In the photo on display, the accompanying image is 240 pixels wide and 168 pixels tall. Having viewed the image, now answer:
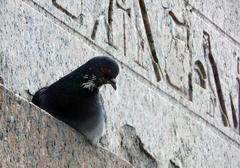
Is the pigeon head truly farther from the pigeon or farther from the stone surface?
the stone surface

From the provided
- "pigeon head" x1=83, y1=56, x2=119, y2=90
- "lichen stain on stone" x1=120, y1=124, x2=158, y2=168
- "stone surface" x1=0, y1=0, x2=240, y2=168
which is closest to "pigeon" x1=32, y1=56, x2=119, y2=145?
"pigeon head" x1=83, y1=56, x2=119, y2=90

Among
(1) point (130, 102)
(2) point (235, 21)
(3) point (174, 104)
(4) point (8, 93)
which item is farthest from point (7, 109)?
(2) point (235, 21)

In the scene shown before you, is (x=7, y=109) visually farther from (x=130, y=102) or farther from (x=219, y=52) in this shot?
(x=219, y=52)

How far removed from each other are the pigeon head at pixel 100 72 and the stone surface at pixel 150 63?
0.24m

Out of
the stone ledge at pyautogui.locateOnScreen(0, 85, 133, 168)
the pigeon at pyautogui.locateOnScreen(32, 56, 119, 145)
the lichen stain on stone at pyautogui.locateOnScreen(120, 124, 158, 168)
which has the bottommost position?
the lichen stain on stone at pyautogui.locateOnScreen(120, 124, 158, 168)

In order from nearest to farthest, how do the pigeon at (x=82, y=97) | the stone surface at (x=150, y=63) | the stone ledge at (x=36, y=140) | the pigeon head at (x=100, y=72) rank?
the stone ledge at (x=36, y=140) < the pigeon at (x=82, y=97) < the pigeon head at (x=100, y=72) < the stone surface at (x=150, y=63)

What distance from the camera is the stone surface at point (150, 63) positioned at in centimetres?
473

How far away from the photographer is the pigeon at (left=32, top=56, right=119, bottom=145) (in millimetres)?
4430

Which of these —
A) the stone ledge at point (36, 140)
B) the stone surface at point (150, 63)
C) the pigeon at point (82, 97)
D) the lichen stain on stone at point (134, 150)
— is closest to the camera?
the stone ledge at point (36, 140)

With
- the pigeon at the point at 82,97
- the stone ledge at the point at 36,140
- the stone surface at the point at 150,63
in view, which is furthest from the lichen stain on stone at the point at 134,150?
the stone ledge at the point at 36,140

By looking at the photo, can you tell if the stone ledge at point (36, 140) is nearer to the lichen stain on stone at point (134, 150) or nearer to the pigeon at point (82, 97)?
the pigeon at point (82, 97)

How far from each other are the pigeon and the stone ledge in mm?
176

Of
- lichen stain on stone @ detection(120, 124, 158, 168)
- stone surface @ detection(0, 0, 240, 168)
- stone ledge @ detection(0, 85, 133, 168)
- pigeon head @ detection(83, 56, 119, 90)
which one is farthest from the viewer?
lichen stain on stone @ detection(120, 124, 158, 168)

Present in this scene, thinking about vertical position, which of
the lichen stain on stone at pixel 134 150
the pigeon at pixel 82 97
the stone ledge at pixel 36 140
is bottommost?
the lichen stain on stone at pixel 134 150
